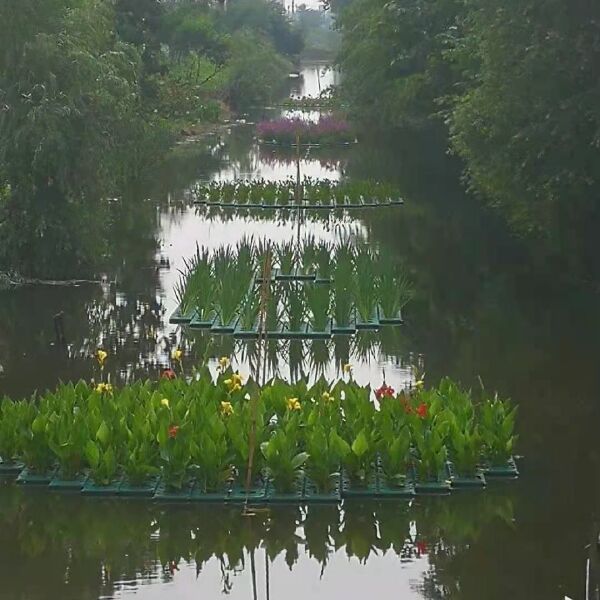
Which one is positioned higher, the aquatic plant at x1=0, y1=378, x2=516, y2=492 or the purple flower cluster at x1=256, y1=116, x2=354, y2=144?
the purple flower cluster at x1=256, y1=116, x2=354, y2=144

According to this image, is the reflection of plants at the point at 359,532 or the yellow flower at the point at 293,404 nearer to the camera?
the reflection of plants at the point at 359,532

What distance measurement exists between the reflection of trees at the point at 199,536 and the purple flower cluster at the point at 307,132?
103 feet

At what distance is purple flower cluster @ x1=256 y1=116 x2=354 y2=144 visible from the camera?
127 ft

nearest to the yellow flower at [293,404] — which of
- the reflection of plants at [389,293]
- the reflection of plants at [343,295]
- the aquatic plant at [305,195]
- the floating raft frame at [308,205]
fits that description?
the reflection of plants at [343,295]

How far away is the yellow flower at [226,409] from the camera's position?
7.73 meters

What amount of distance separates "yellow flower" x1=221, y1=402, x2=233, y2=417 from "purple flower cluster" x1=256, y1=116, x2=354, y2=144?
30777 mm

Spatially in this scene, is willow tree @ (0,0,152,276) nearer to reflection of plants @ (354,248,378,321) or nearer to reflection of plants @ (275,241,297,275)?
reflection of plants @ (275,241,297,275)

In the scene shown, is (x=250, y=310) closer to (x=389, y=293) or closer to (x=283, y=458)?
(x=389, y=293)

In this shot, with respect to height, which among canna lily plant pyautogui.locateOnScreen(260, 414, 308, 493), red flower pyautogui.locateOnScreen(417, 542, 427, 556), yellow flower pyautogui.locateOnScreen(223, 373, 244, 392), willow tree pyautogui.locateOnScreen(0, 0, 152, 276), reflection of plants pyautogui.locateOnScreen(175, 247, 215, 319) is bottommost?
red flower pyautogui.locateOnScreen(417, 542, 427, 556)

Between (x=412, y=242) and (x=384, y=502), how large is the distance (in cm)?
1195

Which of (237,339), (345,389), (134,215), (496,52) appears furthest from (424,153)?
(345,389)

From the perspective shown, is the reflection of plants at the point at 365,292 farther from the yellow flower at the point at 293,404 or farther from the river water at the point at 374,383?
the yellow flower at the point at 293,404

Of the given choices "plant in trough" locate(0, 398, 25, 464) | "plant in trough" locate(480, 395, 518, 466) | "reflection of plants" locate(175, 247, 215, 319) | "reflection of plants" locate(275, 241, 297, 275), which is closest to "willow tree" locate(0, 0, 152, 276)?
"reflection of plants" locate(175, 247, 215, 319)

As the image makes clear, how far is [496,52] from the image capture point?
15.3 metres
